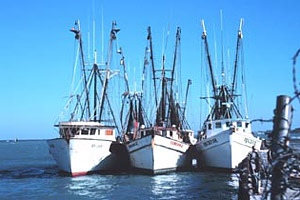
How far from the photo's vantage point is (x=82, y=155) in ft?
116

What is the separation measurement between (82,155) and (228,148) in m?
13.6

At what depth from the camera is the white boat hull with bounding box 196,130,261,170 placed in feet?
A: 113

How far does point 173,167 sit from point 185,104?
20989 mm

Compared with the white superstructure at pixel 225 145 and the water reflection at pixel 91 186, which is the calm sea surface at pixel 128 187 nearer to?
the water reflection at pixel 91 186

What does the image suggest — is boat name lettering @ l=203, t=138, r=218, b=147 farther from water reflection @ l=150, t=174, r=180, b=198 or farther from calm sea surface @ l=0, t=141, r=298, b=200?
water reflection @ l=150, t=174, r=180, b=198

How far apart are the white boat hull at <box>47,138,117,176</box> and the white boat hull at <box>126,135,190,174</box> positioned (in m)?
2.58

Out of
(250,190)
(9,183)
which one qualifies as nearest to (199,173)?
(9,183)

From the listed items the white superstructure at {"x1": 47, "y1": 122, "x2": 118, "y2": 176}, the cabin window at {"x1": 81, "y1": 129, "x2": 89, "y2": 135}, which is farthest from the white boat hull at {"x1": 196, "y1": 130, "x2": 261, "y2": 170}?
the cabin window at {"x1": 81, "y1": 129, "x2": 89, "y2": 135}

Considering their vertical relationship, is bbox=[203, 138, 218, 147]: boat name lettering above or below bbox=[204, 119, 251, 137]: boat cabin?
below

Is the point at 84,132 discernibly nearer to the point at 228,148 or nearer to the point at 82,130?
the point at 82,130

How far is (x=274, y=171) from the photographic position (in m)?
6.60

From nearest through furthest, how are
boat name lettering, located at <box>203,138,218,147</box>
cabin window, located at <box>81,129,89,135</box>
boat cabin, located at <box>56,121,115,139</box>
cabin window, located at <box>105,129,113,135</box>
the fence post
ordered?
the fence post, boat name lettering, located at <box>203,138,218,147</box>, boat cabin, located at <box>56,121,115,139</box>, cabin window, located at <box>81,129,89,135</box>, cabin window, located at <box>105,129,113,135</box>

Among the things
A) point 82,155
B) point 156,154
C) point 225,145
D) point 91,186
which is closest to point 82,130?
point 82,155

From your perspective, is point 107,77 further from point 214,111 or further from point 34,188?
point 34,188
